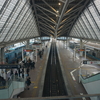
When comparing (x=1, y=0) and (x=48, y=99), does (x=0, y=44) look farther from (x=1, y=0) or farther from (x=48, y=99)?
(x=48, y=99)

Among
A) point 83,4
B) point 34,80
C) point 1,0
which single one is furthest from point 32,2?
point 34,80

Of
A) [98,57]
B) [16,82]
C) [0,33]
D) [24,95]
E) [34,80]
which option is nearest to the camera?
[16,82]

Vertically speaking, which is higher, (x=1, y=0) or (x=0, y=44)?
(x=1, y=0)

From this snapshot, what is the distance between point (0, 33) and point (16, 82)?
18.5ft

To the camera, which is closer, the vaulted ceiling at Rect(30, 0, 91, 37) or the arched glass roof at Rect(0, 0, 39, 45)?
the arched glass roof at Rect(0, 0, 39, 45)

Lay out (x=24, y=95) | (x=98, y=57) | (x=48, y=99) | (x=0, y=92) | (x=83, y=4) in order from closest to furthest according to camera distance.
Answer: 1. (x=48, y=99)
2. (x=0, y=92)
3. (x=24, y=95)
4. (x=83, y=4)
5. (x=98, y=57)

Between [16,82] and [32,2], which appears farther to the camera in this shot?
[32,2]

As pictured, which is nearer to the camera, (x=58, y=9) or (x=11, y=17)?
Answer: (x=11, y=17)

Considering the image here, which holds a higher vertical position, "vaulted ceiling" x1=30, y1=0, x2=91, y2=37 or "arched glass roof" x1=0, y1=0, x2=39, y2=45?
"vaulted ceiling" x1=30, y1=0, x2=91, y2=37

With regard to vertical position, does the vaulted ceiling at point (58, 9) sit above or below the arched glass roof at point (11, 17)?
above

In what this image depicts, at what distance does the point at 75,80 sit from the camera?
47.5 ft

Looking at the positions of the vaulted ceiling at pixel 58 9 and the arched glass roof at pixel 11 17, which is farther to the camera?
the vaulted ceiling at pixel 58 9

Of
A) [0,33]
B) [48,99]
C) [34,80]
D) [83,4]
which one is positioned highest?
[83,4]

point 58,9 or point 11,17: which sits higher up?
point 58,9
